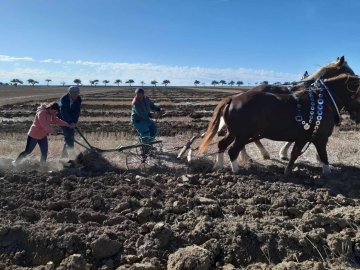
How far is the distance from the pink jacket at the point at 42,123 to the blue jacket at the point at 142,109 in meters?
1.80

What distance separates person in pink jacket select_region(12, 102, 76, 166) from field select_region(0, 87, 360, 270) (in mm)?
325

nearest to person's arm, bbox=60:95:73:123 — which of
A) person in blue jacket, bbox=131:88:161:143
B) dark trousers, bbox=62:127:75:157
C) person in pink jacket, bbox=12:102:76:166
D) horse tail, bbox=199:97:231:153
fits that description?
dark trousers, bbox=62:127:75:157

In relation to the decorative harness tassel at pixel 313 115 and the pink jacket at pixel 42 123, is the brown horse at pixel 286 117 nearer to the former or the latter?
the decorative harness tassel at pixel 313 115

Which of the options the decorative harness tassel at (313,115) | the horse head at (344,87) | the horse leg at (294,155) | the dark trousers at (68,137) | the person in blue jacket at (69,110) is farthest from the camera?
the dark trousers at (68,137)

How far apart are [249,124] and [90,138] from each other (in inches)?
275

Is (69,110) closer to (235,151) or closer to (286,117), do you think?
(235,151)

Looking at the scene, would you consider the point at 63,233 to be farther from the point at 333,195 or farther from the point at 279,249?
the point at 333,195

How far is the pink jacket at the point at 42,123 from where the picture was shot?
823 cm

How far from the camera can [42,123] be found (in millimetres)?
8234

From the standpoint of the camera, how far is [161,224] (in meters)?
5.14

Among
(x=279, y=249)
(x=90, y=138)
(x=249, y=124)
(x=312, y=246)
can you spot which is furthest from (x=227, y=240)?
(x=90, y=138)

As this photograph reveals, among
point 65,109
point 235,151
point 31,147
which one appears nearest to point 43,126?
point 31,147

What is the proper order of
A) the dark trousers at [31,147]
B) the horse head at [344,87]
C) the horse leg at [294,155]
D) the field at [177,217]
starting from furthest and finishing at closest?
the dark trousers at [31,147] → the horse head at [344,87] → the horse leg at [294,155] → the field at [177,217]

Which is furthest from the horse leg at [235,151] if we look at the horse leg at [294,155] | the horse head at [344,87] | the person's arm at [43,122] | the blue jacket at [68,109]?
the blue jacket at [68,109]
